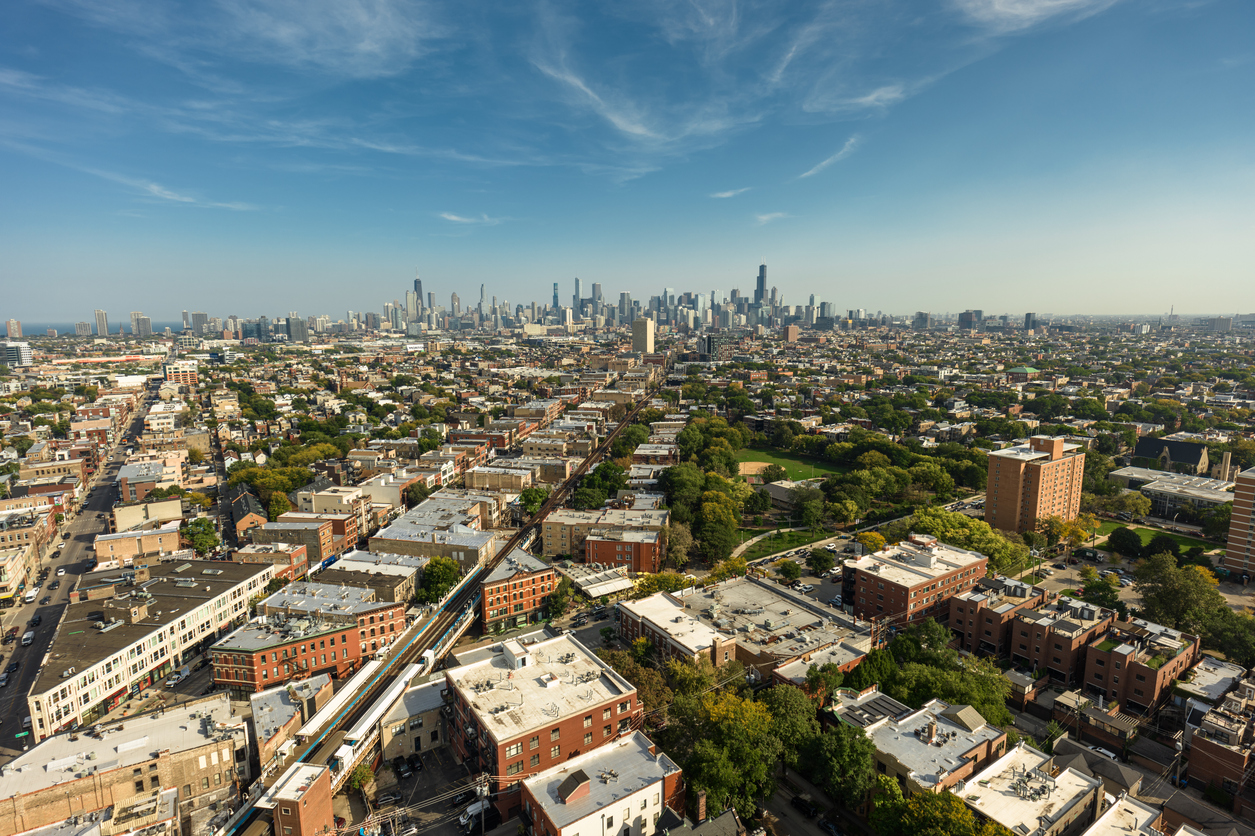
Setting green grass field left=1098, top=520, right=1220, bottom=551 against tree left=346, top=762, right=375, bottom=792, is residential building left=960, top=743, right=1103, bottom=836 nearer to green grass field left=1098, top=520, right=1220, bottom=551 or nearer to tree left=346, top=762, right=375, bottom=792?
tree left=346, top=762, right=375, bottom=792

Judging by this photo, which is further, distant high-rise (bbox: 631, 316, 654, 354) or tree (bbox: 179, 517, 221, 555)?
distant high-rise (bbox: 631, 316, 654, 354)

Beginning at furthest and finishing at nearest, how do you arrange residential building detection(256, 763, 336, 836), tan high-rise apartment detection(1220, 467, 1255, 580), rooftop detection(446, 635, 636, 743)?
tan high-rise apartment detection(1220, 467, 1255, 580) < rooftop detection(446, 635, 636, 743) < residential building detection(256, 763, 336, 836)

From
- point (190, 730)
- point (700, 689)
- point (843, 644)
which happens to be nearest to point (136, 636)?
point (190, 730)

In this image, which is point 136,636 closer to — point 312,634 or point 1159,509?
point 312,634

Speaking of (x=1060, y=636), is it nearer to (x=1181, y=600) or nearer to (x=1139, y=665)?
(x=1139, y=665)

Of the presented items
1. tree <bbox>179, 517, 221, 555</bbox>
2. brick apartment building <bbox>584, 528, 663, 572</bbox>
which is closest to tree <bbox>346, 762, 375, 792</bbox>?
brick apartment building <bbox>584, 528, 663, 572</bbox>

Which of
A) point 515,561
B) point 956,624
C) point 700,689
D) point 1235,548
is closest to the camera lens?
point 700,689

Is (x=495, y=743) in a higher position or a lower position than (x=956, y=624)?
higher

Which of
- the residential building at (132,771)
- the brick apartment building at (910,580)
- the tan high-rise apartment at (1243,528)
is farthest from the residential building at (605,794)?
the tan high-rise apartment at (1243,528)
